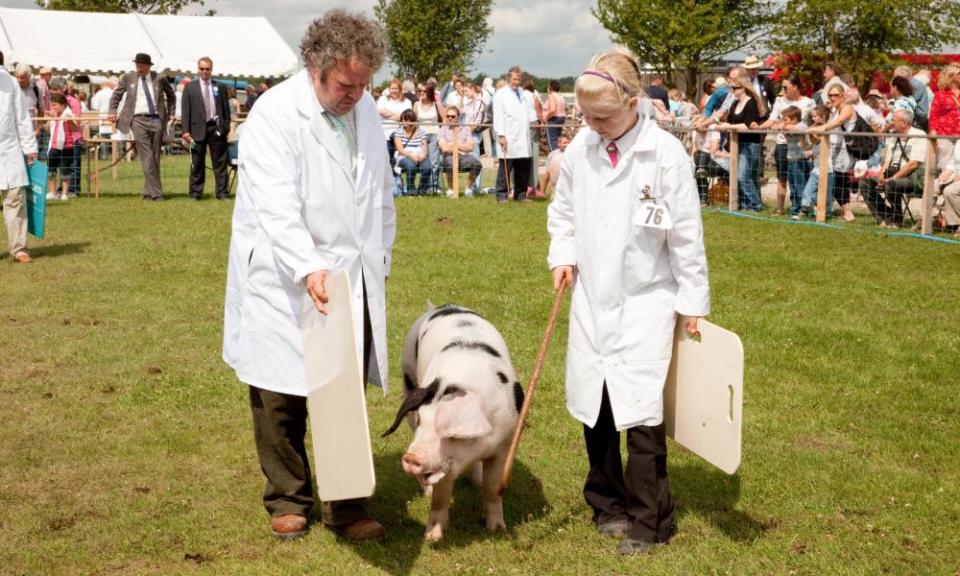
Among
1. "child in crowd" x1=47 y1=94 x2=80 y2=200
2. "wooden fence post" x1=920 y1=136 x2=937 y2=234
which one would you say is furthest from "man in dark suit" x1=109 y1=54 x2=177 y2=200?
"wooden fence post" x1=920 y1=136 x2=937 y2=234

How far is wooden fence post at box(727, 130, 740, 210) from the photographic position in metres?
15.5

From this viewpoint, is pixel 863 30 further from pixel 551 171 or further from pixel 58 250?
pixel 58 250

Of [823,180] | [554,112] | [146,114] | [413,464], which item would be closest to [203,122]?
[146,114]

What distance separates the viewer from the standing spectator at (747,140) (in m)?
15.5

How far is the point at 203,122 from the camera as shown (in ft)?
59.3

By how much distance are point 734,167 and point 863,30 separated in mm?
30520

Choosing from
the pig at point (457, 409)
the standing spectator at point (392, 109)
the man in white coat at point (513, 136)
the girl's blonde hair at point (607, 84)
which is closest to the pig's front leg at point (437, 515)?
the pig at point (457, 409)

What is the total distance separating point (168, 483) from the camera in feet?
18.7

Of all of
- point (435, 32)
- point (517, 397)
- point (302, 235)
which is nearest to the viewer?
point (302, 235)

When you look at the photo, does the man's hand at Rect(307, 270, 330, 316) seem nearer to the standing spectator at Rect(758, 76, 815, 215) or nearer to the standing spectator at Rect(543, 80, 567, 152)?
the standing spectator at Rect(758, 76, 815, 215)

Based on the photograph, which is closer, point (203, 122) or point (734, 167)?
point (734, 167)

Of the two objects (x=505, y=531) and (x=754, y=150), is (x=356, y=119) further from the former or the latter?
(x=754, y=150)

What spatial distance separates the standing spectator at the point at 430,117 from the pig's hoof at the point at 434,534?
46.6 feet

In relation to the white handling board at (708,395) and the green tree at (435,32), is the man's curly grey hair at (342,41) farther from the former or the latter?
the green tree at (435,32)
